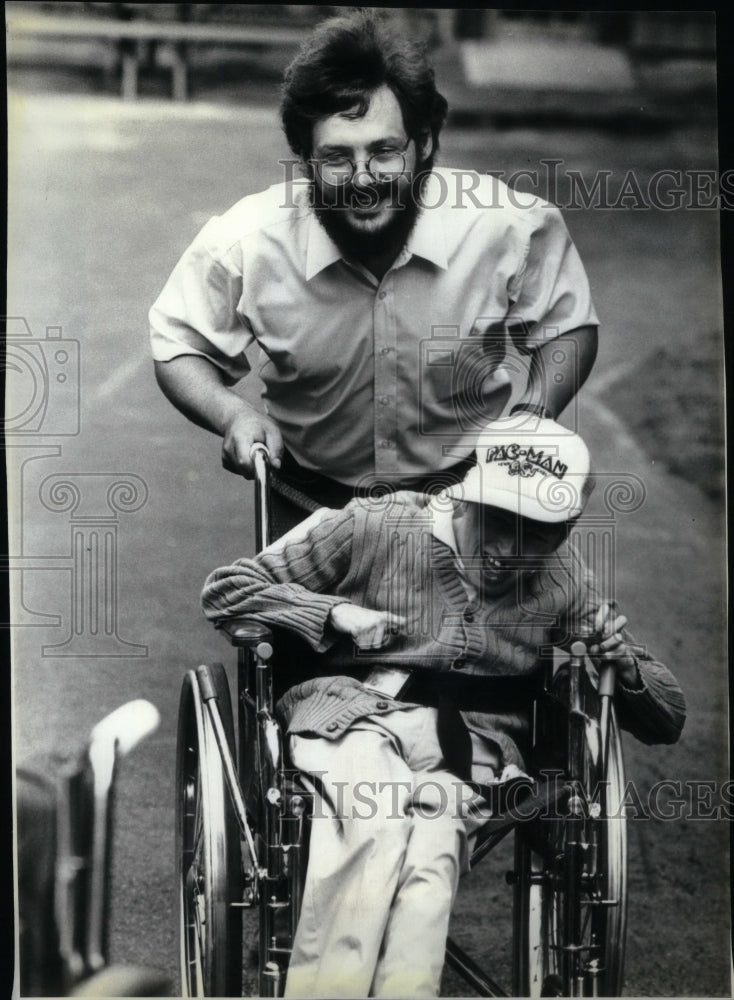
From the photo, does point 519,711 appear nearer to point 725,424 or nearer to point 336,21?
point 725,424

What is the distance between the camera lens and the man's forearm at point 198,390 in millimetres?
4246

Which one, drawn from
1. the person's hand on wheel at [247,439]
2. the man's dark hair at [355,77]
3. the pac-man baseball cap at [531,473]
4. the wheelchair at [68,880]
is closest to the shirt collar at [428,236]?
the man's dark hair at [355,77]

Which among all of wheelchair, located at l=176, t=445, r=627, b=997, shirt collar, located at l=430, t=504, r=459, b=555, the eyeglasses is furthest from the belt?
the eyeglasses

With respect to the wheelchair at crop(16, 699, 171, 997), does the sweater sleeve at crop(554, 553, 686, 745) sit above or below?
above

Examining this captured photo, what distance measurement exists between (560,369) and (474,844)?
1387 millimetres

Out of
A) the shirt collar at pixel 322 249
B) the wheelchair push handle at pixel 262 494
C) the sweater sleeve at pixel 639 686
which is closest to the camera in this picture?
the wheelchair push handle at pixel 262 494

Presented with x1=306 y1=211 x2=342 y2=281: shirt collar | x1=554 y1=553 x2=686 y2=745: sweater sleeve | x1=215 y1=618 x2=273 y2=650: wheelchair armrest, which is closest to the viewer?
x1=215 y1=618 x2=273 y2=650: wheelchair armrest

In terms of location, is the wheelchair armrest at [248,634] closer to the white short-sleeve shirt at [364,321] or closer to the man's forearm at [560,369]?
the white short-sleeve shirt at [364,321]

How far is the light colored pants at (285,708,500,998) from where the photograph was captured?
3814mm

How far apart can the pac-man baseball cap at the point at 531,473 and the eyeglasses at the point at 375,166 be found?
78 cm

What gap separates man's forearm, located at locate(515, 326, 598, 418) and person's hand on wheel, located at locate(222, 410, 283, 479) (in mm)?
719

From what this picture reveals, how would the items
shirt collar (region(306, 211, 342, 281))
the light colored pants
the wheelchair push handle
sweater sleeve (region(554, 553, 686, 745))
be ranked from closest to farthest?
the light colored pants, the wheelchair push handle, sweater sleeve (region(554, 553, 686, 745)), shirt collar (region(306, 211, 342, 281))

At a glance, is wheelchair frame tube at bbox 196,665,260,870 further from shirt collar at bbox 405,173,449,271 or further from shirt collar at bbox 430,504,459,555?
shirt collar at bbox 405,173,449,271

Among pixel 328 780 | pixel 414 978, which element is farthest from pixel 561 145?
pixel 414 978
